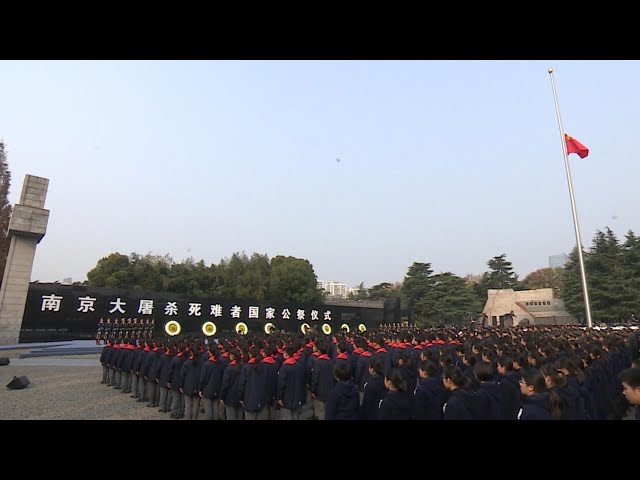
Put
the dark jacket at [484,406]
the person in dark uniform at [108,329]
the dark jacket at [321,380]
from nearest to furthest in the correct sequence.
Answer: the dark jacket at [484,406], the dark jacket at [321,380], the person in dark uniform at [108,329]

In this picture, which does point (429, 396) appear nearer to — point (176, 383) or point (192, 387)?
point (192, 387)

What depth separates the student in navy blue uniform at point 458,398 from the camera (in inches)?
134

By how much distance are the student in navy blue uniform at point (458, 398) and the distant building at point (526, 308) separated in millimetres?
36415

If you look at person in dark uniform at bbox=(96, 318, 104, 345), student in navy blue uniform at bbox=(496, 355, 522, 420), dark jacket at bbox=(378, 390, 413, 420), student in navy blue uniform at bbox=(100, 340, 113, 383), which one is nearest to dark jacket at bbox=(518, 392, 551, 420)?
dark jacket at bbox=(378, 390, 413, 420)

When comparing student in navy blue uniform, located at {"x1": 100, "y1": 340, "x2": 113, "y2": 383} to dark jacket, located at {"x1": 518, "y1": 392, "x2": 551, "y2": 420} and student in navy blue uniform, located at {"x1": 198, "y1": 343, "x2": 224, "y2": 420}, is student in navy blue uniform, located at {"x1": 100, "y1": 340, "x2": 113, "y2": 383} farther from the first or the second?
dark jacket, located at {"x1": 518, "y1": 392, "x2": 551, "y2": 420}

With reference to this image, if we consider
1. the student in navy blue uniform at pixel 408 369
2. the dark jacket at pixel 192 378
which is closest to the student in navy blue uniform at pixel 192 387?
the dark jacket at pixel 192 378

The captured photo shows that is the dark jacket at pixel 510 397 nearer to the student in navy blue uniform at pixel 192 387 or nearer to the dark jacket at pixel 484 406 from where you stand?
the dark jacket at pixel 484 406

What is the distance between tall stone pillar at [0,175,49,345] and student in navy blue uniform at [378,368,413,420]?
17.5 meters

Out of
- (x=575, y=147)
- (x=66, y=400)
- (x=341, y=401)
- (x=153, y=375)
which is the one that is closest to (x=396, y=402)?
(x=341, y=401)

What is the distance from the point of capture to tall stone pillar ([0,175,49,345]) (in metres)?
15.5

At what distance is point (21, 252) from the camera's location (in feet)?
52.9
